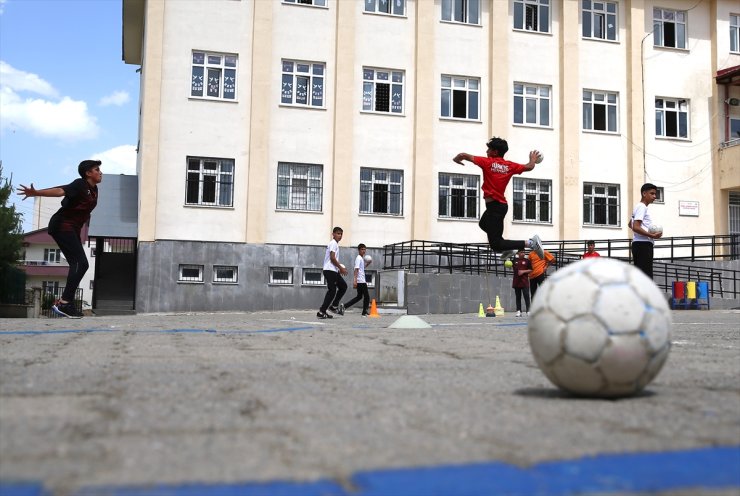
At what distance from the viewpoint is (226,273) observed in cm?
2611

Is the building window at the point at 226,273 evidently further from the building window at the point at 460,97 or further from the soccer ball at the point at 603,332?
the soccer ball at the point at 603,332

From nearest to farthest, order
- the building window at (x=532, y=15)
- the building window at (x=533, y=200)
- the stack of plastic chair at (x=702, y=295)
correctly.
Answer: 1. the stack of plastic chair at (x=702, y=295)
2. the building window at (x=533, y=200)
3. the building window at (x=532, y=15)

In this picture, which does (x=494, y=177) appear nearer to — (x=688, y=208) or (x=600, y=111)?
(x=600, y=111)

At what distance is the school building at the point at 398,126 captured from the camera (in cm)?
2611

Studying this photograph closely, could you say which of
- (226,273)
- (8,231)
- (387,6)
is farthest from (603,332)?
(8,231)

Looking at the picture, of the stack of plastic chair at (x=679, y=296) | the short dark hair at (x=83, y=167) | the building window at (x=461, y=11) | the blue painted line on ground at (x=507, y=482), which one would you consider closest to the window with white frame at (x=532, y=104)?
the building window at (x=461, y=11)

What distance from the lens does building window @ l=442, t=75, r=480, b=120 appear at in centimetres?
2858

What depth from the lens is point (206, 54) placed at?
26.6 meters

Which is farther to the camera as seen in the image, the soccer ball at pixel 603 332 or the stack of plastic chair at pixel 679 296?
the stack of plastic chair at pixel 679 296

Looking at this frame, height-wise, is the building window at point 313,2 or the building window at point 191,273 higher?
the building window at point 313,2

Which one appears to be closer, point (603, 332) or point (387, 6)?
point (603, 332)

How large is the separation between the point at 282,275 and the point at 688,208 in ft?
51.8

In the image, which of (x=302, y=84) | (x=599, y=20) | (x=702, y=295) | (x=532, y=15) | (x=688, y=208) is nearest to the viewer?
(x=702, y=295)

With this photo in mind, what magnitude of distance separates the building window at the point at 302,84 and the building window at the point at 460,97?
452 centimetres
